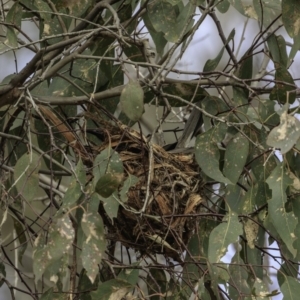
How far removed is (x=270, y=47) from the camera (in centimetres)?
157

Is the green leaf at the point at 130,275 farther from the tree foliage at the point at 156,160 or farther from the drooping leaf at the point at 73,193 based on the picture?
the drooping leaf at the point at 73,193

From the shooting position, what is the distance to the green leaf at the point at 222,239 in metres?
1.14

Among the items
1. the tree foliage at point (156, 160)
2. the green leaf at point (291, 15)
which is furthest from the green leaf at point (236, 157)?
the green leaf at point (291, 15)

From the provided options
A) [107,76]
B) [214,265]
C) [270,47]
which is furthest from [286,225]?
[107,76]

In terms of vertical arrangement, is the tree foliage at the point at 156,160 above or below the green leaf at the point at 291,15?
below

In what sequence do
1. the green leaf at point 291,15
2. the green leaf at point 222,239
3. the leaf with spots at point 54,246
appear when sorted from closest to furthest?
the leaf with spots at point 54,246, the green leaf at point 222,239, the green leaf at point 291,15

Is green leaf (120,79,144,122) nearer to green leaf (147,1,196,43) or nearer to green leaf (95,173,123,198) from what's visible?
green leaf (95,173,123,198)

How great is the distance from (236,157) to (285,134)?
38 centimetres

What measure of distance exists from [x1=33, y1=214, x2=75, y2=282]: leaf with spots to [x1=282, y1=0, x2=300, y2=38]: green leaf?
0.61 metres

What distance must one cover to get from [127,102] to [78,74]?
24.6 inches

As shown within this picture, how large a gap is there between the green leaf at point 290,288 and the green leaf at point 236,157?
0.80ft

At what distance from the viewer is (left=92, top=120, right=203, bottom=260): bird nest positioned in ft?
4.38

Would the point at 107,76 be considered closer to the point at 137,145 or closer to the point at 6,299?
the point at 137,145

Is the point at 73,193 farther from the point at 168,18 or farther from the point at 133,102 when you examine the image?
the point at 168,18
